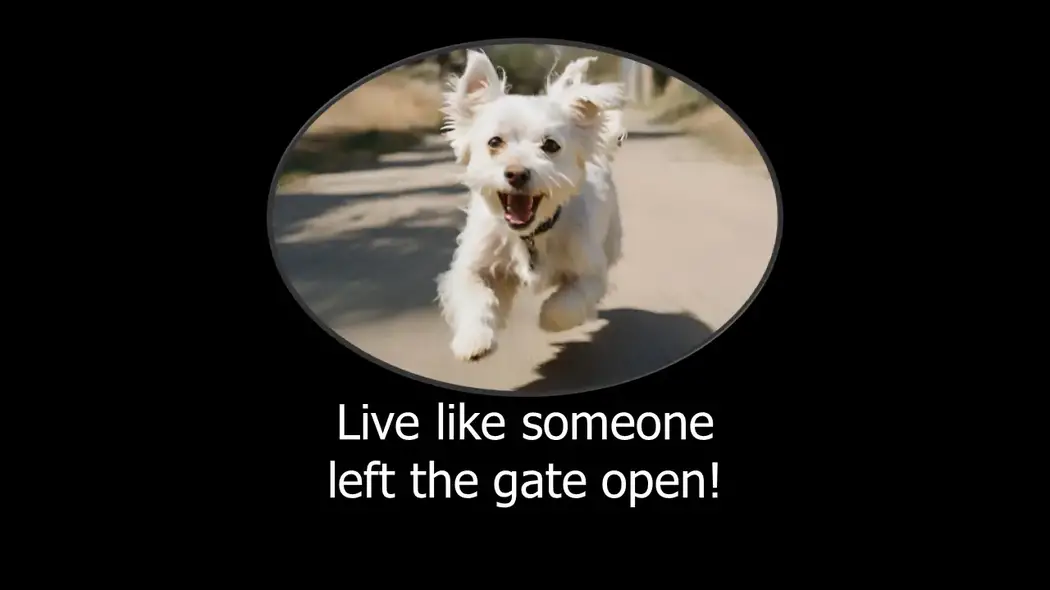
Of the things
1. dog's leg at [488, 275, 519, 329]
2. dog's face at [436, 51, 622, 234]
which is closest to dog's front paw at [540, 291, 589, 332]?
dog's leg at [488, 275, 519, 329]

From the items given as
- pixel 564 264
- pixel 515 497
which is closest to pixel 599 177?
pixel 564 264

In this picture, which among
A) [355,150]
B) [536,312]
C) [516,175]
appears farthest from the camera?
[536,312]

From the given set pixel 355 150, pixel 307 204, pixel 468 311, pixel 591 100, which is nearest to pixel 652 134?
pixel 591 100

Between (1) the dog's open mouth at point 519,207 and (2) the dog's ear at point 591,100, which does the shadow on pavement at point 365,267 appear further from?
(2) the dog's ear at point 591,100

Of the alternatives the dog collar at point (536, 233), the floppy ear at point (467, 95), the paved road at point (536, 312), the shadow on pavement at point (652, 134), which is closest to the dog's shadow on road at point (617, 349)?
the paved road at point (536, 312)

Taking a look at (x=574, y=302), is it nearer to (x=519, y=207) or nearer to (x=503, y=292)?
(x=503, y=292)
